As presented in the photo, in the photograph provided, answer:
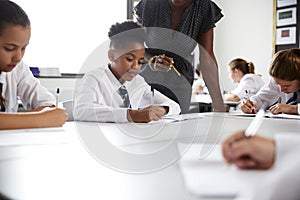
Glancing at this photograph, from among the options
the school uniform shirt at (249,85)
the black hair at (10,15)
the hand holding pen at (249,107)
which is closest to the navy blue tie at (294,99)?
the hand holding pen at (249,107)

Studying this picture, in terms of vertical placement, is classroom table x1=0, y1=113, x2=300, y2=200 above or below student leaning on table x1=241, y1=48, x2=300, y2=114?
below

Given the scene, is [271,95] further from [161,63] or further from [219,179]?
[219,179]

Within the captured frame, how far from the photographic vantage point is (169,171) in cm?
29

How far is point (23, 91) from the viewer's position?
1176 mm

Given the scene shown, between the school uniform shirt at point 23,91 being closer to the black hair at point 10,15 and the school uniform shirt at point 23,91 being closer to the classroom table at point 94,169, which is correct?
the black hair at point 10,15

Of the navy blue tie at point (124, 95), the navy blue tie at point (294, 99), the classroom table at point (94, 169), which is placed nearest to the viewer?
the classroom table at point (94, 169)

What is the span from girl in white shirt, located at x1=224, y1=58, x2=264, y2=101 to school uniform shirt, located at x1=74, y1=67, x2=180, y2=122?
4.38 feet

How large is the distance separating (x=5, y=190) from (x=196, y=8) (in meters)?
1.14

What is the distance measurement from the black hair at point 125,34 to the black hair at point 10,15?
37 centimetres

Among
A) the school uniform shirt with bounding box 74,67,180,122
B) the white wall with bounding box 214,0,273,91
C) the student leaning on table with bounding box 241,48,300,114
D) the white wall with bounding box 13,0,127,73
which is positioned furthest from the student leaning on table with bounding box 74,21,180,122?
the white wall with bounding box 214,0,273,91

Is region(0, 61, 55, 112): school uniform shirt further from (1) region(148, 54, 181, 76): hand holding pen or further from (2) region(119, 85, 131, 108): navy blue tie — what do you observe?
(1) region(148, 54, 181, 76): hand holding pen

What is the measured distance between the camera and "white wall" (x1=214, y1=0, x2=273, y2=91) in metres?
3.91

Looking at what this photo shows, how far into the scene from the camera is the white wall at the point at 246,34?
391cm

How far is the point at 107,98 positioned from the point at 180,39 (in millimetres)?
340
